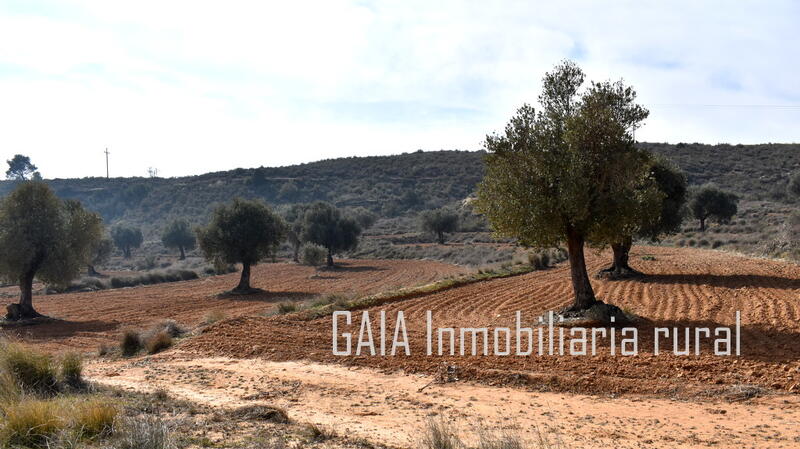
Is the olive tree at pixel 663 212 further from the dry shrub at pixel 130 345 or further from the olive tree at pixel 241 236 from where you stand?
the olive tree at pixel 241 236

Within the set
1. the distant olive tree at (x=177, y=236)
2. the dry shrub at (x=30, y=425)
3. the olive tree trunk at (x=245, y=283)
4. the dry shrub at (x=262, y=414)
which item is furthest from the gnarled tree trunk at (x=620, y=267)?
the distant olive tree at (x=177, y=236)

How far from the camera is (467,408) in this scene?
343 inches

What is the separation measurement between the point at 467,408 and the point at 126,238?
80.9m

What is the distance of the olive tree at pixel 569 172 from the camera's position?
47.4 ft

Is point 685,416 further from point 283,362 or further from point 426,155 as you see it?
point 426,155

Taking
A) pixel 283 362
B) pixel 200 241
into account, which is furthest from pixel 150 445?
pixel 200 241

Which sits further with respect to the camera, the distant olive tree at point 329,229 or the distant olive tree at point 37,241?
the distant olive tree at point 329,229

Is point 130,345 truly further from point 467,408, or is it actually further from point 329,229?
point 329,229

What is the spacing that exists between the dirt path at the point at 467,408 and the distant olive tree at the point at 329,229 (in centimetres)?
4186

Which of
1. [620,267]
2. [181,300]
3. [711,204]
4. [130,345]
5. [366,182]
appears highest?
[366,182]

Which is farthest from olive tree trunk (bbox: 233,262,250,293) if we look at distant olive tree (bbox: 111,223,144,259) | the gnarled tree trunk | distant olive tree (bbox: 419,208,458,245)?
distant olive tree (bbox: 111,223,144,259)

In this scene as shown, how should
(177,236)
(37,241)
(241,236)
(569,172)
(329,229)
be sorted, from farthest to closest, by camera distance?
(177,236), (329,229), (241,236), (37,241), (569,172)

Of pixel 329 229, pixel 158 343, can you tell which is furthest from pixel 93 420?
pixel 329 229

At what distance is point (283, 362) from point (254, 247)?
23763 millimetres
